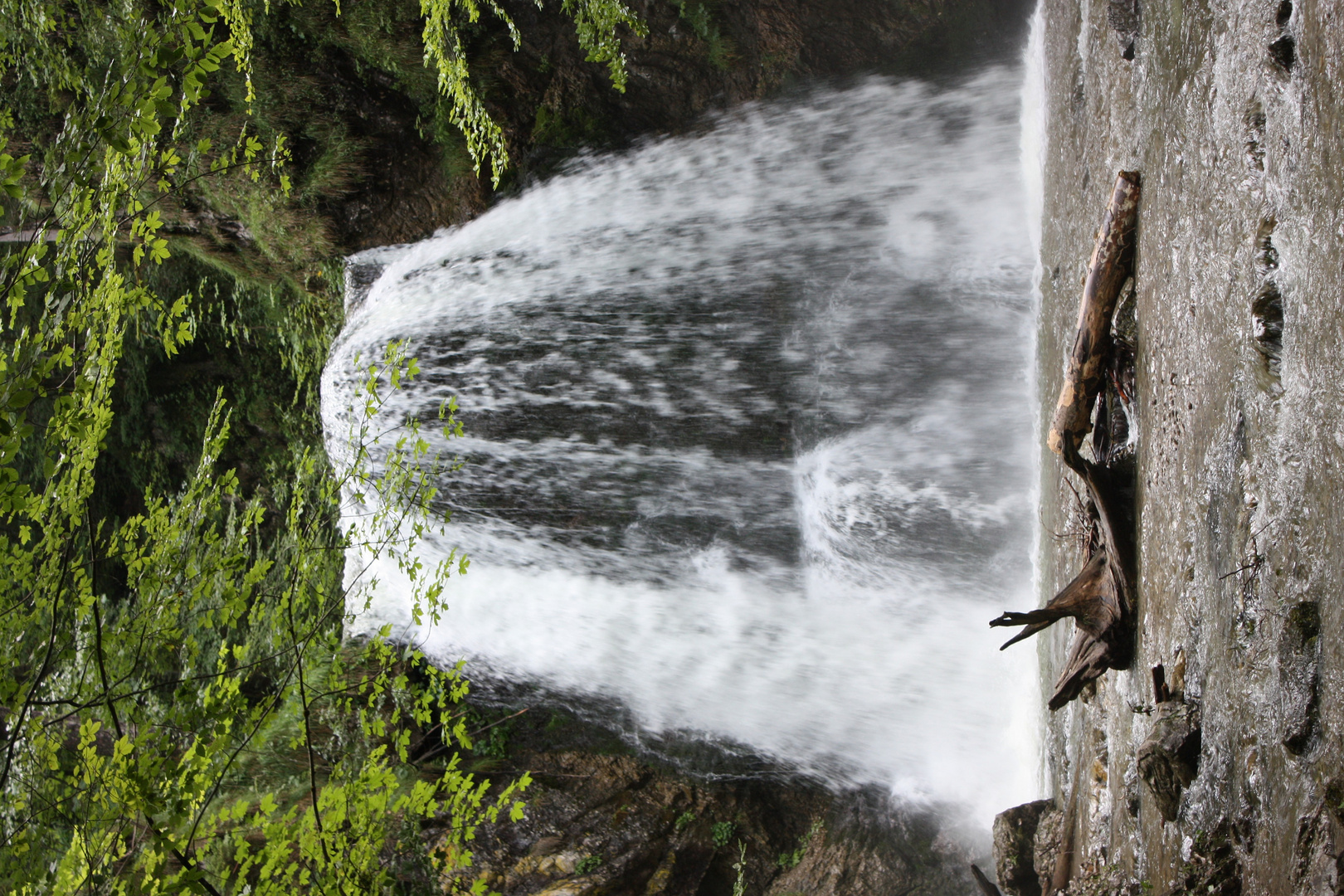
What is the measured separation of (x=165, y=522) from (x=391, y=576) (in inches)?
137

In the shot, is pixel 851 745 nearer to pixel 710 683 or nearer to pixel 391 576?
pixel 710 683

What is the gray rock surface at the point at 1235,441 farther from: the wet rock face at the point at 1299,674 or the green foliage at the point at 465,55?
the green foliage at the point at 465,55

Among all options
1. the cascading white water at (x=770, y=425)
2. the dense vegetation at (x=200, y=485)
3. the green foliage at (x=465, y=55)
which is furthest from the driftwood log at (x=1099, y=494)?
the green foliage at (x=465, y=55)

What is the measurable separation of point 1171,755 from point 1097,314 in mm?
1423

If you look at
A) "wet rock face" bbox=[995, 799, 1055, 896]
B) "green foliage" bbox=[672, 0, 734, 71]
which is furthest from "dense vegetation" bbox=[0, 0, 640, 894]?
"wet rock face" bbox=[995, 799, 1055, 896]

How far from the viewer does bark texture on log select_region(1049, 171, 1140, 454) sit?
8.64 feet

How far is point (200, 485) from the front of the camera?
3797 millimetres

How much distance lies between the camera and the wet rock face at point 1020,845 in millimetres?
3523

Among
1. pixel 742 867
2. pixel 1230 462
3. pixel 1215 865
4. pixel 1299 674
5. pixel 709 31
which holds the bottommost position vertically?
pixel 742 867

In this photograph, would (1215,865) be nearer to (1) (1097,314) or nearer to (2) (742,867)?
(1) (1097,314)

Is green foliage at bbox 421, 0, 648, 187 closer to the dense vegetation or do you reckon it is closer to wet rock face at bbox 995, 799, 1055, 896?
the dense vegetation

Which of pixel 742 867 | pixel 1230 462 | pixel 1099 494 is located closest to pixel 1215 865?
pixel 1230 462

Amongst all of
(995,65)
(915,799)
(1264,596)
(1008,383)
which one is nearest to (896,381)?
(1008,383)

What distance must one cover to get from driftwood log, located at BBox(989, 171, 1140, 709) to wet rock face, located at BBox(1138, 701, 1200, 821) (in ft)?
1.57
